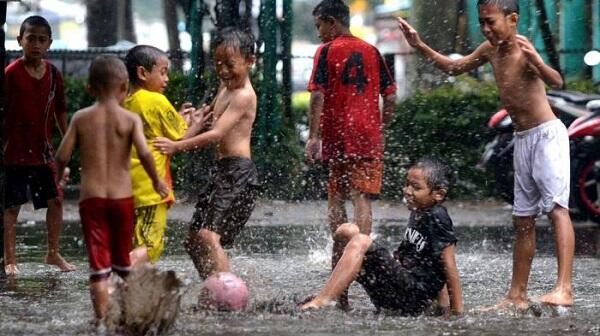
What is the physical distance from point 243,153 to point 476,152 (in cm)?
780

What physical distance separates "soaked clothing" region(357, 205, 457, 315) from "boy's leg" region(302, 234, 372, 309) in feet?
0.17

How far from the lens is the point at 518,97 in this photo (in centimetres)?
769

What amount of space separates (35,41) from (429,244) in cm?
350

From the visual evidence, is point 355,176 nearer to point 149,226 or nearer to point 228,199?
point 228,199

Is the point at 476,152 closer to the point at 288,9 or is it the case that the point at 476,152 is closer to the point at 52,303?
the point at 288,9

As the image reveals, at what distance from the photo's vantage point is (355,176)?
938 centimetres

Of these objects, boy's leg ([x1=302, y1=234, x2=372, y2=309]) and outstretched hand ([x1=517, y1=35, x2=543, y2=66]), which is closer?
boy's leg ([x1=302, y1=234, x2=372, y2=309])

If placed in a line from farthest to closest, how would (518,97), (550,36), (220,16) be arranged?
(550,36) < (220,16) < (518,97)

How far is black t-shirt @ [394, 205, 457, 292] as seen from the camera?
23.2ft

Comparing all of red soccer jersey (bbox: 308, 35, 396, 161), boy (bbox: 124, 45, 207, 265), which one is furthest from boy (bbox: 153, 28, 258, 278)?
red soccer jersey (bbox: 308, 35, 396, 161)

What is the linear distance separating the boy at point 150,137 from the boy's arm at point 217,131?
10cm

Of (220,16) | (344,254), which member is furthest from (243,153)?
(220,16)

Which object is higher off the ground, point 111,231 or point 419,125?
point 111,231

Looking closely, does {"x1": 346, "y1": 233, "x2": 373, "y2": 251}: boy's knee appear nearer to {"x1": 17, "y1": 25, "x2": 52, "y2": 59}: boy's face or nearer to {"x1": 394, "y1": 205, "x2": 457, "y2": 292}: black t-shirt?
{"x1": 394, "y1": 205, "x2": 457, "y2": 292}: black t-shirt
